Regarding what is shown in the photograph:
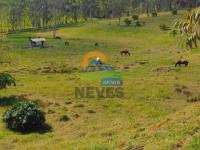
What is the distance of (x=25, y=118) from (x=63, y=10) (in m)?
151

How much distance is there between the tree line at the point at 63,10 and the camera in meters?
162

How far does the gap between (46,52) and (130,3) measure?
377ft

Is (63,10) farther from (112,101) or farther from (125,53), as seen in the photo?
(112,101)

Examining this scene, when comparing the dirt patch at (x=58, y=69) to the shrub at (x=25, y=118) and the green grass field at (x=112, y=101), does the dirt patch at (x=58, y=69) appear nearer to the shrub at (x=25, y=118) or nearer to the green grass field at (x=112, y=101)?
the green grass field at (x=112, y=101)

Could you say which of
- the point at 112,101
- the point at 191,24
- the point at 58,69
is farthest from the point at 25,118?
the point at 58,69

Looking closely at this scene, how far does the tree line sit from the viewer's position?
6373 inches

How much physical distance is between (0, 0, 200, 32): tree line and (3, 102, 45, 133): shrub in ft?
418

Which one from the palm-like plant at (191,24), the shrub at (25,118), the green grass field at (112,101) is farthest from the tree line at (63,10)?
the palm-like plant at (191,24)

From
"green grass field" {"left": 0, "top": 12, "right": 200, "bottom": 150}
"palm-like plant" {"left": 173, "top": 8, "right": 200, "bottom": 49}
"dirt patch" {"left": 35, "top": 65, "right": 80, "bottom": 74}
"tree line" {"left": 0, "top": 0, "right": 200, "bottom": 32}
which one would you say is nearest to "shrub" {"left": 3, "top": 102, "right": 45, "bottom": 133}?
"green grass field" {"left": 0, "top": 12, "right": 200, "bottom": 150}

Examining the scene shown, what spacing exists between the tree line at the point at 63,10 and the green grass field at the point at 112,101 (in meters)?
76.2

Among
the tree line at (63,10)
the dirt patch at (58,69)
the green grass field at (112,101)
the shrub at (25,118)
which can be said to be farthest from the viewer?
the tree line at (63,10)

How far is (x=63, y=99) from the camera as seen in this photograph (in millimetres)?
39750

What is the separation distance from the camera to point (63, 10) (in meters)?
178

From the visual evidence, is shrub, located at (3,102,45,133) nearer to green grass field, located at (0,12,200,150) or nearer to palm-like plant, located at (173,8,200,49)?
green grass field, located at (0,12,200,150)
